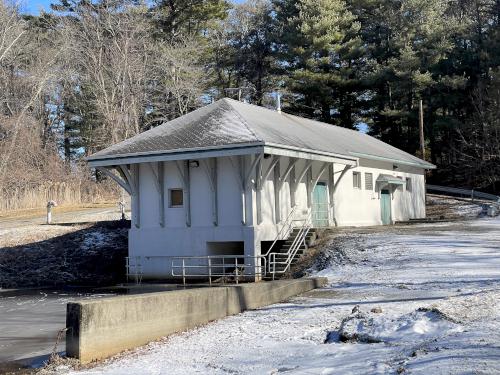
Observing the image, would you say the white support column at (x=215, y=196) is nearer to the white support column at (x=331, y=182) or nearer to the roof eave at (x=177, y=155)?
the roof eave at (x=177, y=155)

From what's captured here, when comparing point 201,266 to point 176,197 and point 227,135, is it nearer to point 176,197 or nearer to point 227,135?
point 176,197

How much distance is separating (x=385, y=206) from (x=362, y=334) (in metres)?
22.6

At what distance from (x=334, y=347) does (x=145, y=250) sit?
1516cm

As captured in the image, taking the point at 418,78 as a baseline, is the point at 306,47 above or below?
above

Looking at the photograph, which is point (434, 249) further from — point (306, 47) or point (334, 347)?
point (306, 47)

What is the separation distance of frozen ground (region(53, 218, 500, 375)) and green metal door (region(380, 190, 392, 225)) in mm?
14262

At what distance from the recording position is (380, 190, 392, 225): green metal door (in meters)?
30.2

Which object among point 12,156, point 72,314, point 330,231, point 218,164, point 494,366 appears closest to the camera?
point 494,366

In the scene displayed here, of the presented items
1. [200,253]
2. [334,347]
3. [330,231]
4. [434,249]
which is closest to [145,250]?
[200,253]

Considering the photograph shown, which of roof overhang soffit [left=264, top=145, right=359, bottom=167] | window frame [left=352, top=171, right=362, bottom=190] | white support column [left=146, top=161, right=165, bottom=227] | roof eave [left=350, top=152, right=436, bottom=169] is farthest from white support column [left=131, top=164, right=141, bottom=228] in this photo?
window frame [left=352, top=171, right=362, bottom=190]

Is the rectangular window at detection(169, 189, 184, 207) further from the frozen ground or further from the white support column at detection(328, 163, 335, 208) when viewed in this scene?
the frozen ground

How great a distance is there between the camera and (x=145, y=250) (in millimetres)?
22734

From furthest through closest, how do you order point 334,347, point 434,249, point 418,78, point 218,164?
point 418,78, point 218,164, point 434,249, point 334,347

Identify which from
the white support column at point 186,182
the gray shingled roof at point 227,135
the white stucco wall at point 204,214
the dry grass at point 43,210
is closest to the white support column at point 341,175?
the gray shingled roof at point 227,135
